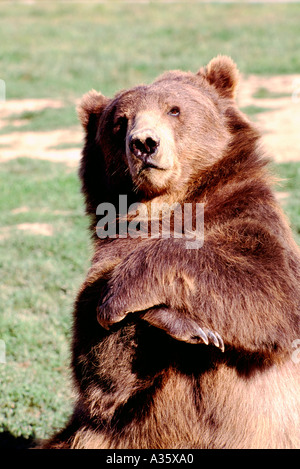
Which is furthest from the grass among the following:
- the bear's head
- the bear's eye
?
the bear's eye

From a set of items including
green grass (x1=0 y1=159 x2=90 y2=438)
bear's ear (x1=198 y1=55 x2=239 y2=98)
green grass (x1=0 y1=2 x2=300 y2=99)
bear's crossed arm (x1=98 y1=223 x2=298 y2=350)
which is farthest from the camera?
green grass (x1=0 y1=2 x2=300 y2=99)

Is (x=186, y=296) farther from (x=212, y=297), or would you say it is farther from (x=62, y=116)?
(x=62, y=116)

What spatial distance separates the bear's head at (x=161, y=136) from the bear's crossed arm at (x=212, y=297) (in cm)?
64

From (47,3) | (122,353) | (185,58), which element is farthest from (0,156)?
(47,3)

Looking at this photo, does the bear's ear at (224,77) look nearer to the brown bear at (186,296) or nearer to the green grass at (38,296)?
the brown bear at (186,296)

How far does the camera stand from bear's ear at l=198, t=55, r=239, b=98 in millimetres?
3959

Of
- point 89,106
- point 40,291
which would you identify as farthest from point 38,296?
point 89,106

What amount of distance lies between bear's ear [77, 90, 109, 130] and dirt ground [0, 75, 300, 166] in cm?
541

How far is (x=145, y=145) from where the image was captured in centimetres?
321

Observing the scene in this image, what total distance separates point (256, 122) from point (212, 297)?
31.6ft

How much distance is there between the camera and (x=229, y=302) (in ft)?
9.06

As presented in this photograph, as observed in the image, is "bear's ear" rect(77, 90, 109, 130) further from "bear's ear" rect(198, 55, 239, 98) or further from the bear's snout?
the bear's snout

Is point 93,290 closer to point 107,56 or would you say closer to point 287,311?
point 287,311

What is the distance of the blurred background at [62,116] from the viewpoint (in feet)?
16.1
